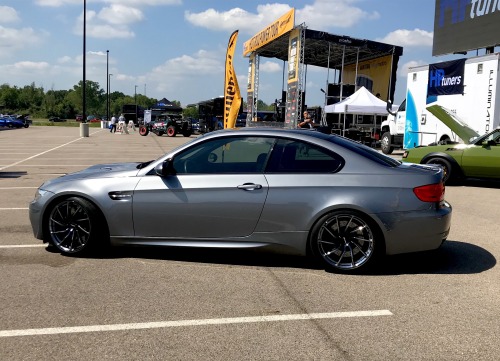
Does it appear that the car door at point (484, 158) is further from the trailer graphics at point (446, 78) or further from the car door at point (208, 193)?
the car door at point (208, 193)

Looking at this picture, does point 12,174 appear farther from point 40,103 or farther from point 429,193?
point 40,103

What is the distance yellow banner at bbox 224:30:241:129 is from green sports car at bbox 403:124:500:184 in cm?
940

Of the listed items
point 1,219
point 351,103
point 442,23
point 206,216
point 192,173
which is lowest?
point 1,219

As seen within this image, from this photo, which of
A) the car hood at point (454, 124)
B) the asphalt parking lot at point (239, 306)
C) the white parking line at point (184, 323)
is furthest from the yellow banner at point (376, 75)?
the white parking line at point (184, 323)

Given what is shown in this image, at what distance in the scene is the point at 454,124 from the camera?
560 inches

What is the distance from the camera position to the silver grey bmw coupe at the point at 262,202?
4.67 m

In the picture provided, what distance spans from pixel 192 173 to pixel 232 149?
49cm

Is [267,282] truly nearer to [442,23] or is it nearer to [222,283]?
[222,283]

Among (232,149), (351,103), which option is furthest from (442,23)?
(232,149)

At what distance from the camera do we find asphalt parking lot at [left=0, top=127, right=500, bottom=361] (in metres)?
3.20

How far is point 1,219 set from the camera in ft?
23.3

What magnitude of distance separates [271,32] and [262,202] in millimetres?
24541

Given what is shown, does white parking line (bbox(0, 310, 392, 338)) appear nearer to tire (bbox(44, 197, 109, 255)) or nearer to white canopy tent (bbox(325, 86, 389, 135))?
tire (bbox(44, 197, 109, 255))

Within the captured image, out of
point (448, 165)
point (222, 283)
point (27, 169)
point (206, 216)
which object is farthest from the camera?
point (27, 169)
